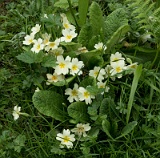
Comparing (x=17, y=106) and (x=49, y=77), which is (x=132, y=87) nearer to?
(x=49, y=77)

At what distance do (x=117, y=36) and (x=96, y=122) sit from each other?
1.72ft

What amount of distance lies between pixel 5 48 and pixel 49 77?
548 millimetres

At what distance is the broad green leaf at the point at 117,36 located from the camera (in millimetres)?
2416

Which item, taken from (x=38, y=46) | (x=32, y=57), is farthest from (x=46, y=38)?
(x=32, y=57)

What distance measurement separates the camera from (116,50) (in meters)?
2.52

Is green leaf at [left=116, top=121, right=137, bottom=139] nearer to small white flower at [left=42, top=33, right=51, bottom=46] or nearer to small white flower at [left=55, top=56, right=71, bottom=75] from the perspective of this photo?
small white flower at [left=55, top=56, right=71, bottom=75]

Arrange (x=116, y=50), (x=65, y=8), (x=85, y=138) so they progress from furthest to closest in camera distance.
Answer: (x=65, y=8) < (x=116, y=50) < (x=85, y=138)

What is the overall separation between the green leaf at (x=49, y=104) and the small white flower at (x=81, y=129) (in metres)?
0.10

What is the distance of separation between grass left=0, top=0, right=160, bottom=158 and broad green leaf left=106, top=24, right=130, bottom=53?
0.04m

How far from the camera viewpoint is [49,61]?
236 cm

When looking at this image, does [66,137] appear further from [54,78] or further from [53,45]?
[53,45]

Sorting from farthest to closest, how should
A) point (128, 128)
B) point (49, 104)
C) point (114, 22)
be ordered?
point (114, 22) < point (49, 104) < point (128, 128)

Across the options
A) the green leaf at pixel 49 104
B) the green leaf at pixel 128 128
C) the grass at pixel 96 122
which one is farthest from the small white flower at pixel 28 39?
the green leaf at pixel 128 128

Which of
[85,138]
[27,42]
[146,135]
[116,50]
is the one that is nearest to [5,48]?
[27,42]
